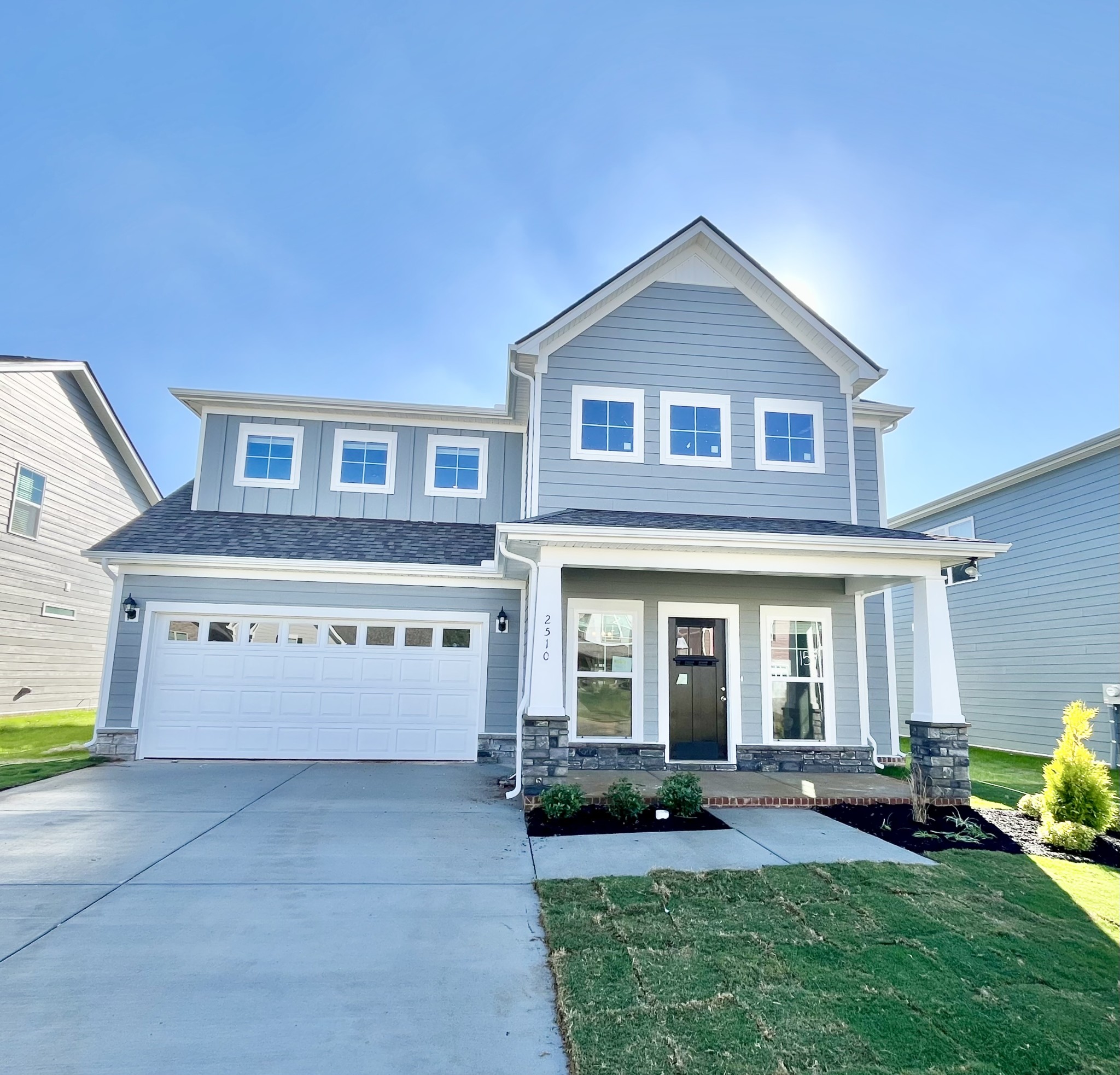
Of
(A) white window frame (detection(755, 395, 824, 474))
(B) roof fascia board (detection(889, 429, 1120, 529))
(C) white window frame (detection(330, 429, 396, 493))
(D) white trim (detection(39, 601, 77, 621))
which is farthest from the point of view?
(D) white trim (detection(39, 601, 77, 621))

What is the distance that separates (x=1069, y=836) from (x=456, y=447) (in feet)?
31.0

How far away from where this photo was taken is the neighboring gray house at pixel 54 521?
12.2 meters

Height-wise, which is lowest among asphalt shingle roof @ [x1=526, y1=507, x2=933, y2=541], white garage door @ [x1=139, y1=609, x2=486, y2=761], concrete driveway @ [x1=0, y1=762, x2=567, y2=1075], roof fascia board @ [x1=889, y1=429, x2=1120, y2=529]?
concrete driveway @ [x1=0, y1=762, x2=567, y2=1075]

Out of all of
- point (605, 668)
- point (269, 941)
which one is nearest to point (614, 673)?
point (605, 668)

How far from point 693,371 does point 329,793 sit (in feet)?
23.9

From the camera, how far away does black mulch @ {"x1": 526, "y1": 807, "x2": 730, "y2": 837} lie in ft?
20.5

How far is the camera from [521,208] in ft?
40.8

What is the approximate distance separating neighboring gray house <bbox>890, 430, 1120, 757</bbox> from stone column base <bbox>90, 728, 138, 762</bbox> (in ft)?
47.4

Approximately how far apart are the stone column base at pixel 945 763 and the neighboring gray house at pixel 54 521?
12.7m

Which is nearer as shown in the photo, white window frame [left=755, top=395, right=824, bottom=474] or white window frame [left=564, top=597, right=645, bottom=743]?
white window frame [left=564, top=597, right=645, bottom=743]

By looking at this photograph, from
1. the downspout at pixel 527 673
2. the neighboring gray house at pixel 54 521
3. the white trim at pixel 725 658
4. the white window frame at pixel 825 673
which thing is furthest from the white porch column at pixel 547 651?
the neighboring gray house at pixel 54 521

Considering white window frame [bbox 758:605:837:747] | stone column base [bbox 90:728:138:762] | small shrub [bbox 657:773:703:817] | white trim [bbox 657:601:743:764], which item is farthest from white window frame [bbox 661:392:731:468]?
stone column base [bbox 90:728:138:762]

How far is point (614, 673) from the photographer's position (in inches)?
365

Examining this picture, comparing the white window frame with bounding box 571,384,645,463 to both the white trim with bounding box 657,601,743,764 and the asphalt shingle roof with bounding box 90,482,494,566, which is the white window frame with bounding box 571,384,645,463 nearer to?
the white trim with bounding box 657,601,743,764
